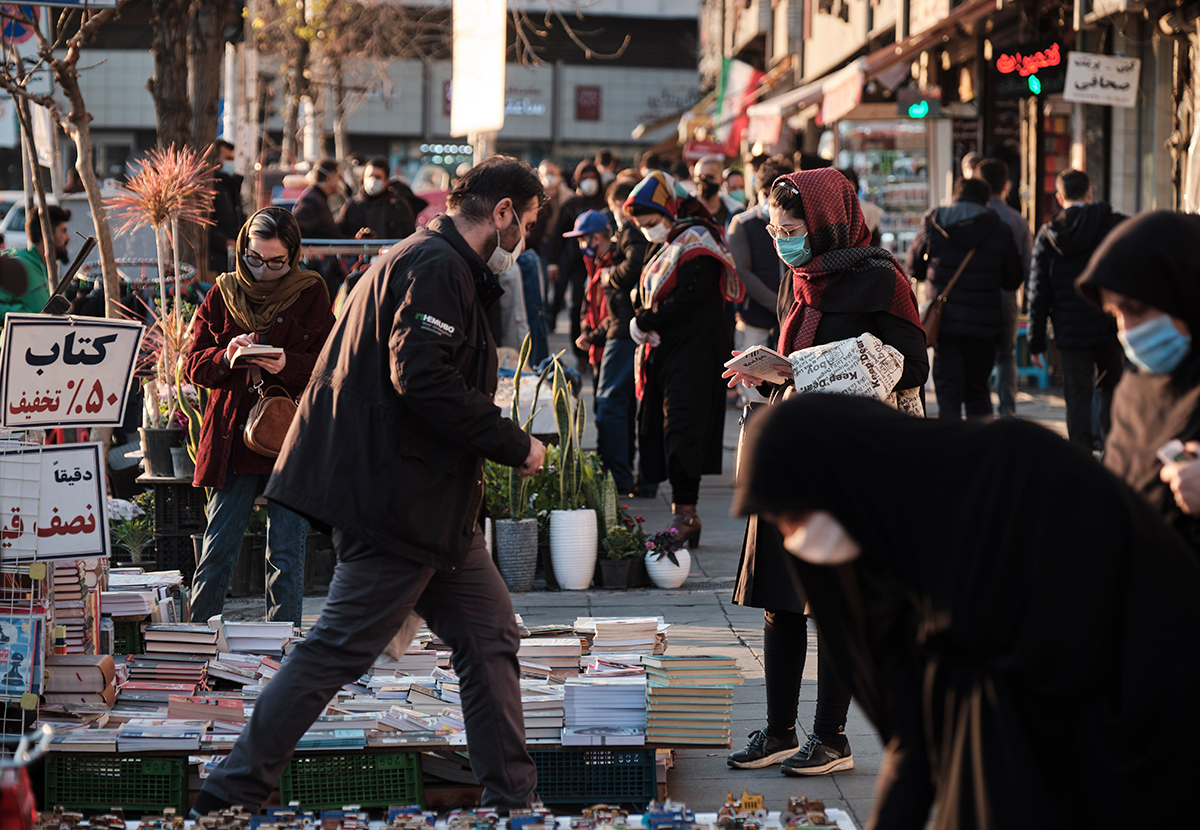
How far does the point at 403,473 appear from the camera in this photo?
4016mm

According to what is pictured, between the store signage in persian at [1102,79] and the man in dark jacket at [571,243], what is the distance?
5.43 meters

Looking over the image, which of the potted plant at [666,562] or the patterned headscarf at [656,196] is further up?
the patterned headscarf at [656,196]

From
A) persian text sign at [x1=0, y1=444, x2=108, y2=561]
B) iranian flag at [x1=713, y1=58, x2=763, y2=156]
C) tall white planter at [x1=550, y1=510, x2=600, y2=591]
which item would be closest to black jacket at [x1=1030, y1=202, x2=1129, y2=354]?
tall white planter at [x1=550, y1=510, x2=600, y2=591]

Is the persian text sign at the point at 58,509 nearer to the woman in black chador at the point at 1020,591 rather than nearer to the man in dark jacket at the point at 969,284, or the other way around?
the woman in black chador at the point at 1020,591

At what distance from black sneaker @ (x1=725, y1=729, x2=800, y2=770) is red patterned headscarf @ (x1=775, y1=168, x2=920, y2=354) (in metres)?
1.33

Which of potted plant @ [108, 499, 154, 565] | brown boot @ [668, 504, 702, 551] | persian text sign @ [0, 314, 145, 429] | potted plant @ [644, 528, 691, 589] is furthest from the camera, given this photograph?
brown boot @ [668, 504, 702, 551]

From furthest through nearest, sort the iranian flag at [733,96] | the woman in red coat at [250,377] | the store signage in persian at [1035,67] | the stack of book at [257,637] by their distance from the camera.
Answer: the iranian flag at [733,96], the store signage in persian at [1035,67], the woman in red coat at [250,377], the stack of book at [257,637]

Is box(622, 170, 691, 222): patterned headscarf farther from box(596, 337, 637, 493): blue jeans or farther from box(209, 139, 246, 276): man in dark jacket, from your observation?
box(209, 139, 246, 276): man in dark jacket

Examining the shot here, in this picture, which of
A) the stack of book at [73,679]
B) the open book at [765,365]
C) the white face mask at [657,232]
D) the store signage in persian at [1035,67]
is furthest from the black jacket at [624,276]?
the store signage in persian at [1035,67]

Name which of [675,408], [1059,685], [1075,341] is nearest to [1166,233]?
[1059,685]

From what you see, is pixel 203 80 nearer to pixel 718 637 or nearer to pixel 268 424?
pixel 268 424

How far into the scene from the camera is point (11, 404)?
4.85 meters

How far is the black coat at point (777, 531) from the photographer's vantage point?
15.4ft

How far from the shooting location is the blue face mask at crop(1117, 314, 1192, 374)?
2.84 meters
